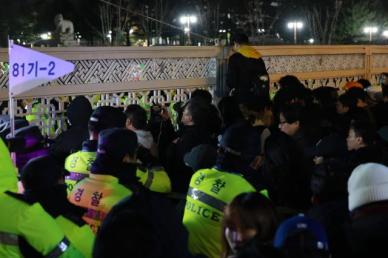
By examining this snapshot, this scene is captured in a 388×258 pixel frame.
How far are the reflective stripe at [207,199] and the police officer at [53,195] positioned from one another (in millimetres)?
859

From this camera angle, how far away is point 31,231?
319 centimetres

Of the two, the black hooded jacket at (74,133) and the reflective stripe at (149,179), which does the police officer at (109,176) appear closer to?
the reflective stripe at (149,179)

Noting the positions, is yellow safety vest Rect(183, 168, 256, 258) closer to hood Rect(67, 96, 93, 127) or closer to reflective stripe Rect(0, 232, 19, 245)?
reflective stripe Rect(0, 232, 19, 245)

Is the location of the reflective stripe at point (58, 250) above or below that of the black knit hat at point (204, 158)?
below

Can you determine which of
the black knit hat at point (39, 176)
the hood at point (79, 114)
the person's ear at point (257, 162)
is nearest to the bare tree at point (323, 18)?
the hood at point (79, 114)

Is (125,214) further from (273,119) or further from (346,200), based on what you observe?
(273,119)

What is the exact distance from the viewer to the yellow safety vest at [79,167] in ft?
15.9

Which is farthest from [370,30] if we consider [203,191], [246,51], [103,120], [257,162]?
[203,191]

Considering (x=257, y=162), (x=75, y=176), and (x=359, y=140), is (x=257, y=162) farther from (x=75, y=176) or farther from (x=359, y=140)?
(x=75, y=176)

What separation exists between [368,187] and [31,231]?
1.89 metres

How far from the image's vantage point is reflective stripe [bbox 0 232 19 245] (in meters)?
3.23

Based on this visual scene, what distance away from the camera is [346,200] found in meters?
3.74

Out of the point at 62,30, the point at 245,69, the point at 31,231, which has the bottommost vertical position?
the point at 31,231

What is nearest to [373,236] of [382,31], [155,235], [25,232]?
[155,235]
